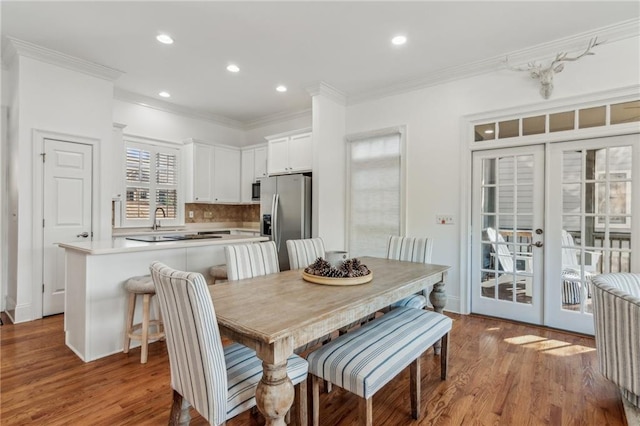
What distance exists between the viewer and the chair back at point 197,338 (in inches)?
49.9

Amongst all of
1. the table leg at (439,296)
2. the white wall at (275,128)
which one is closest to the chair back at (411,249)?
the table leg at (439,296)

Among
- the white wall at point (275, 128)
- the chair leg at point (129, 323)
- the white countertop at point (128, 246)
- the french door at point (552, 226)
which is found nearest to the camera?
the white countertop at point (128, 246)

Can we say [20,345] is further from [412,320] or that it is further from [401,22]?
[401,22]

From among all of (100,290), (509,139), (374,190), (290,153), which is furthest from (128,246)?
(509,139)

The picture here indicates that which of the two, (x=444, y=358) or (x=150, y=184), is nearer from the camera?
(x=444, y=358)

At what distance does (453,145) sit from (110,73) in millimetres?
4232

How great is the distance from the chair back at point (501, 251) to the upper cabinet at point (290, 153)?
2.53 meters

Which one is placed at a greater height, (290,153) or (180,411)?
(290,153)

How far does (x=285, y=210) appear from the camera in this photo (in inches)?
188

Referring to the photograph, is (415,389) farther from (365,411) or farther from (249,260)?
(249,260)

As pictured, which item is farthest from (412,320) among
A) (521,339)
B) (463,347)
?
(521,339)

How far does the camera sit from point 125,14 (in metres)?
2.85

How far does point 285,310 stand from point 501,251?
3073 mm

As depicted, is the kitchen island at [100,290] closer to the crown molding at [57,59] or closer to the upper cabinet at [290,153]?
the crown molding at [57,59]
